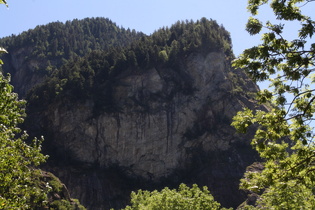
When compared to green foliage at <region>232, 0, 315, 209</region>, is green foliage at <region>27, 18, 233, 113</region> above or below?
above

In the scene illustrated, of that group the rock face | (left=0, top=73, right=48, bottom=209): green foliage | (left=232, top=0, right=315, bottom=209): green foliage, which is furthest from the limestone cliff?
(left=232, top=0, right=315, bottom=209): green foliage

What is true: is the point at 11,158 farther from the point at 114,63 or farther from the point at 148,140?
the point at 114,63

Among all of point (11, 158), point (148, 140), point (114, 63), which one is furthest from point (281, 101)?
point (114, 63)

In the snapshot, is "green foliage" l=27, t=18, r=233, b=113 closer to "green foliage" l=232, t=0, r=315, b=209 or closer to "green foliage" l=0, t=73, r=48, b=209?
"green foliage" l=0, t=73, r=48, b=209

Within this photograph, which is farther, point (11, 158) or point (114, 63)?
point (114, 63)

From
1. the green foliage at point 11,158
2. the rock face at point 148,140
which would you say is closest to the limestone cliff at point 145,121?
the rock face at point 148,140

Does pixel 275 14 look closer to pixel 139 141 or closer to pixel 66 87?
pixel 139 141

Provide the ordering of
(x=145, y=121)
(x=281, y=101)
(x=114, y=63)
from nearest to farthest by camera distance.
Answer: (x=281, y=101)
(x=145, y=121)
(x=114, y=63)

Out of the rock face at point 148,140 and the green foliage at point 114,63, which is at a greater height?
the green foliage at point 114,63

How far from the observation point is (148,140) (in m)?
92.4

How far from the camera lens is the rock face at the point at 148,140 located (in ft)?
284

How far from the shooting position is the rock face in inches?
3413

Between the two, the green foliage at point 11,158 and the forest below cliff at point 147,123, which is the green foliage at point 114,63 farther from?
the green foliage at point 11,158

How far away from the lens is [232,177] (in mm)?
84625
